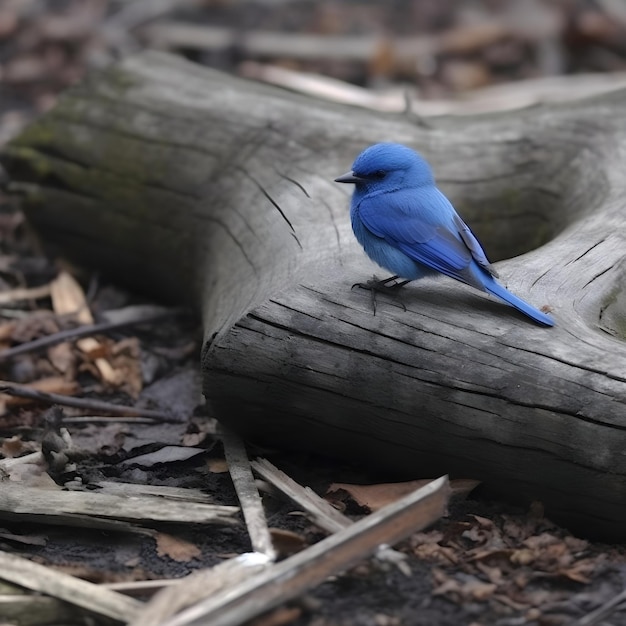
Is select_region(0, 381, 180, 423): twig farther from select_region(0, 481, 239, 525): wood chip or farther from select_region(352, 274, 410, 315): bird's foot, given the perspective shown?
select_region(352, 274, 410, 315): bird's foot

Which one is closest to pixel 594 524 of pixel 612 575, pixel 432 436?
pixel 612 575

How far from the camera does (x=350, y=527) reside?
280 cm

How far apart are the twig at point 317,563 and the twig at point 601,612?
0.49 m

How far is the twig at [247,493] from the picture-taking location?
3.01 m

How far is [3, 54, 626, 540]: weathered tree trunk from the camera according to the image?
316 cm

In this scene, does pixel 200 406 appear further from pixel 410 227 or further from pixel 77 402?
pixel 410 227

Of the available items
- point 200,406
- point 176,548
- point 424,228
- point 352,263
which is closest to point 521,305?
point 424,228

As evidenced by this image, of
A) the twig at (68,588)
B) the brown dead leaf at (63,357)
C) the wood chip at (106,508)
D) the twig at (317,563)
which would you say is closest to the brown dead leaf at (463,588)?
the twig at (317,563)

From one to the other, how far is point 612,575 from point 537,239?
81.5 inches

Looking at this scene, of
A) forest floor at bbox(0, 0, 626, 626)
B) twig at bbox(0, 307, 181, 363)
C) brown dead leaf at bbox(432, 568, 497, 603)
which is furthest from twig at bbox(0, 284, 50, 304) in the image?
brown dead leaf at bbox(432, 568, 497, 603)

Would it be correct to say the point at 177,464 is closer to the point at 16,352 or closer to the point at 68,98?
the point at 16,352

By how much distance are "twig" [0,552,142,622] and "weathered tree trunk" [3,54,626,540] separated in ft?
3.08

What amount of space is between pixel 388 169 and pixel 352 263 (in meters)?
0.38

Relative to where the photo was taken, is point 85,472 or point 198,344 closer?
point 85,472
